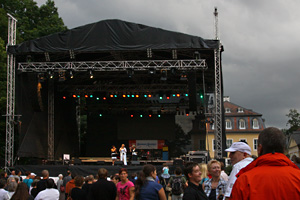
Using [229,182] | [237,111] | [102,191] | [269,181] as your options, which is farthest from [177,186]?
[237,111]

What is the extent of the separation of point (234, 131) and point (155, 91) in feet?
94.5

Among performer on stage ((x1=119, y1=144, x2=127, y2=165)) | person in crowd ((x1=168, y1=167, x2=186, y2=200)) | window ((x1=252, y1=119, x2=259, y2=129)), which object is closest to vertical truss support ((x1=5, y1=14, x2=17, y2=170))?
performer on stage ((x1=119, y1=144, x2=127, y2=165))

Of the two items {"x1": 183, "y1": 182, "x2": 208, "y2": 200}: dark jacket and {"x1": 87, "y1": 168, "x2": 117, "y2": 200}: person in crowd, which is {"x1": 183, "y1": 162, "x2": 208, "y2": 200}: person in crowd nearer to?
{"x1": 183, "y1": 182, "x2": 208, "y2": 200}: dark jacket

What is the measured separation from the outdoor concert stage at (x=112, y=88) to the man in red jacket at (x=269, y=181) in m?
18.1

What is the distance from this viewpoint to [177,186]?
330 inches

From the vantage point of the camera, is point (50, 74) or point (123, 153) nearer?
point (50, 74)

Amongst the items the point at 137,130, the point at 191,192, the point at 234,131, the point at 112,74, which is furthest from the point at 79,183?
the point at 234,131

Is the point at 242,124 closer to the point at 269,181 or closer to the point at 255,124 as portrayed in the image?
the point at 255,124

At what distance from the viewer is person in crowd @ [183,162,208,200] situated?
471 centimetres

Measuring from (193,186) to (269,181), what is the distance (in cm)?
262

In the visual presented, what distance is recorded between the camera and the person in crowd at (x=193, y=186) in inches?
185

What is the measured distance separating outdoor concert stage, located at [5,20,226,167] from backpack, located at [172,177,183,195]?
12023 mm

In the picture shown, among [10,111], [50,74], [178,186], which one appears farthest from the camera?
[50,74]

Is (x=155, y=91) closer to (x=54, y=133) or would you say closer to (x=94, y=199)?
(x=54, y=133)
